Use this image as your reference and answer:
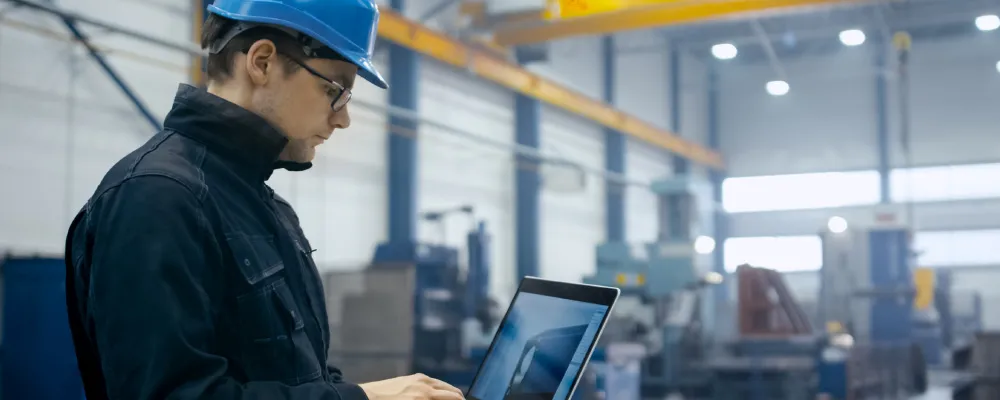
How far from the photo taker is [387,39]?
1004 cm

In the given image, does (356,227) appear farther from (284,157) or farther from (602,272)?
(284,157)

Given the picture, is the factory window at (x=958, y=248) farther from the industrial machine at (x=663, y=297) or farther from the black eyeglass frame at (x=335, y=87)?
the black eyeglass frame at (x=335, y=87)

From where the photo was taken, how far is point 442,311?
342 inches

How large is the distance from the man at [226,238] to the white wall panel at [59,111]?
19.9 feet

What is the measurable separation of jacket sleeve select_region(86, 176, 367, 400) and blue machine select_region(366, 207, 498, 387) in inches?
262

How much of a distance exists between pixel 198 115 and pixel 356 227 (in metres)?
9.14

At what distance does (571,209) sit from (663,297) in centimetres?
626

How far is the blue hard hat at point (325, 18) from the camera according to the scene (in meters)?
1.34

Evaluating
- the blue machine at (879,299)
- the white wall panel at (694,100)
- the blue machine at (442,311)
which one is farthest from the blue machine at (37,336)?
the white wall panel at (694,100)

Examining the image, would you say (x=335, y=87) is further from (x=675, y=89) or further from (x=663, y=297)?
(x=675, y=89)

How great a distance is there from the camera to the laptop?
151 cm

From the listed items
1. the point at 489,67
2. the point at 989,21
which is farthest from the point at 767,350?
the point at 989,21

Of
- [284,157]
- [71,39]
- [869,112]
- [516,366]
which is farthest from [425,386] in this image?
[869,112]

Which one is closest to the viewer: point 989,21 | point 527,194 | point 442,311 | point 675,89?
point 442,311
